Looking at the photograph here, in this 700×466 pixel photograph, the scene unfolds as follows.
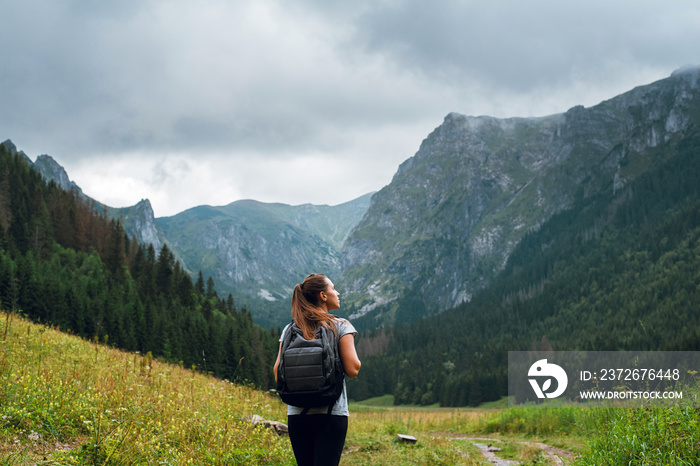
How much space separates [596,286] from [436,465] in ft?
680

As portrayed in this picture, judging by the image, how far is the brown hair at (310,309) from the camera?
5.25 m

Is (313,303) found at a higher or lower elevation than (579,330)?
higher

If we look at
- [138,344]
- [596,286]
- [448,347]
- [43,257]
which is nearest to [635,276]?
[596,286]

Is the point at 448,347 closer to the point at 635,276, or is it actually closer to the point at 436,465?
the point at 635,276

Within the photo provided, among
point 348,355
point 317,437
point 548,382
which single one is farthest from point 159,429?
point 548,382

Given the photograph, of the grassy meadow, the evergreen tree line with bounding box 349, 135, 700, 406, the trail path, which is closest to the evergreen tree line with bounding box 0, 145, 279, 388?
the grassy meadow

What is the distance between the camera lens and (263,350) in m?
84.4

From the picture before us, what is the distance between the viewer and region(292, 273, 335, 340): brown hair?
5246 millimetres

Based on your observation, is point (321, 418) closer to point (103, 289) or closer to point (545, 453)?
point (545, 453)

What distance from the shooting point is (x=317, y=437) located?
506 cm

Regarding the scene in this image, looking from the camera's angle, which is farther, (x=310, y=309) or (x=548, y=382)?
(x=548, y=382)

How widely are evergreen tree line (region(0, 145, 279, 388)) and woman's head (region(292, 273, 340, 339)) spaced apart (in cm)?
4665

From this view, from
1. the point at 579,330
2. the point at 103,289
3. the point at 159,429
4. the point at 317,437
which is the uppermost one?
the point at 103,289

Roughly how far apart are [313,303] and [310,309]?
0.17 metres
